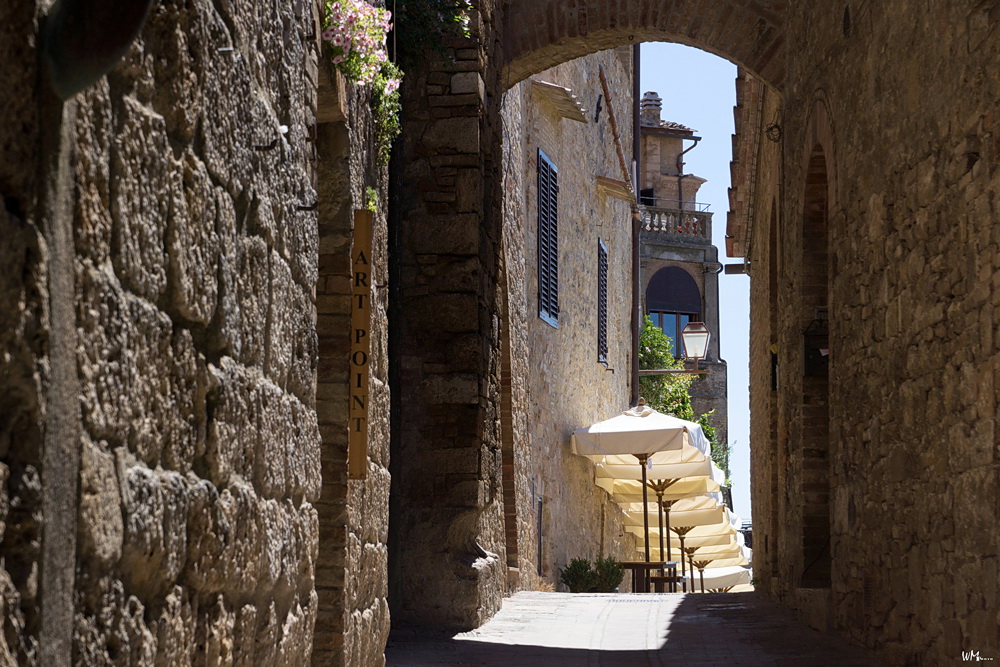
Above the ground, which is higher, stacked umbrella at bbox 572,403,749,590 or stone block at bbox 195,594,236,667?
stone block at bbox 195,594,236,667

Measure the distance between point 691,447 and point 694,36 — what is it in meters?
5.77

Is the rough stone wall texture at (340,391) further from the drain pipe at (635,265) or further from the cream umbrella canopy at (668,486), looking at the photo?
the drain pipe at (635,265)

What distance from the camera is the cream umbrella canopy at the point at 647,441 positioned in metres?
15.5

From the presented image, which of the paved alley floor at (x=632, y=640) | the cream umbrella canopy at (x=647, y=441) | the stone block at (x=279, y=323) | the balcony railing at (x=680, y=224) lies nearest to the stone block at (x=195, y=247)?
the stone block at (x=279, y=323)

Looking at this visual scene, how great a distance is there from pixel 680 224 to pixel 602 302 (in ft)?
64.1

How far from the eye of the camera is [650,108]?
41.6m

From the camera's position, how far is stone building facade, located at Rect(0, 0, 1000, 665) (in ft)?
6.61

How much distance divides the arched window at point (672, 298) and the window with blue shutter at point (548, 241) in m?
22.6

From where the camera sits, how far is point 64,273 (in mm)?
1957

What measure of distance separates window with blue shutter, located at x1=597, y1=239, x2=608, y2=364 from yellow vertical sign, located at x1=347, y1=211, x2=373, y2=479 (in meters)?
13.9

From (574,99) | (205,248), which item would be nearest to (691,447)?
(574,99)

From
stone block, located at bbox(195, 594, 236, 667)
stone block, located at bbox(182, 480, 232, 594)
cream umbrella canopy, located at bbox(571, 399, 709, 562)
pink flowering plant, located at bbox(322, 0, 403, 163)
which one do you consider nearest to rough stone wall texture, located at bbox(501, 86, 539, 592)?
cream umbrella canopy, located at bbox(571, 399, 709, 562)

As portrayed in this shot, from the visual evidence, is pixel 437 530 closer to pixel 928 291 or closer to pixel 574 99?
pixel 928 291

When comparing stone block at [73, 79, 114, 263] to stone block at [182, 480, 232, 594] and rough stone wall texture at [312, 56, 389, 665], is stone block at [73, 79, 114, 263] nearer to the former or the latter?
stone block at [182, 480, 232, 594]
